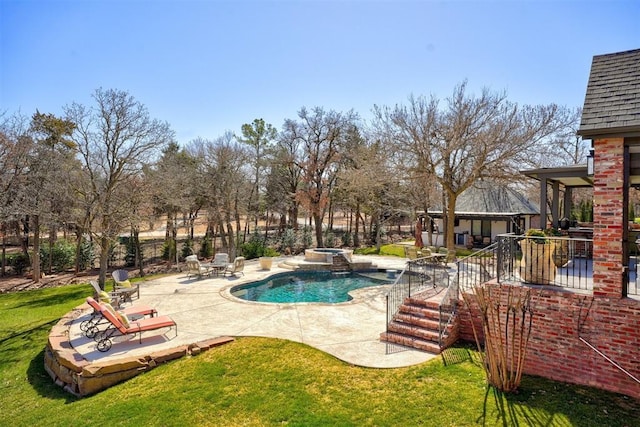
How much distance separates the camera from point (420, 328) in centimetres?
853

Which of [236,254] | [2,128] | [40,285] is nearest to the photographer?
[2,128]

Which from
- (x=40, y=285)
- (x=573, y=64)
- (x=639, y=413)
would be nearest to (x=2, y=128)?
(x=40, y=285)

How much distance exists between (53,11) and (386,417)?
44.2 ft

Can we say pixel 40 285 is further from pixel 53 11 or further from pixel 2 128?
pixel 53 11

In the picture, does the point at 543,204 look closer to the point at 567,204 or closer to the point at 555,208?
the point at 555,208

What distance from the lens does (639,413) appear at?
539 cm

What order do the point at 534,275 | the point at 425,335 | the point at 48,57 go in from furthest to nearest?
the point at 48,57 → the point at 425,335 → the point at 534,275

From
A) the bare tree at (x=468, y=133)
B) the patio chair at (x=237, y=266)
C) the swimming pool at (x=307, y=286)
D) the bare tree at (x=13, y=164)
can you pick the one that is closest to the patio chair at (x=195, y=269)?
the patio chair at (x=237, y=266)

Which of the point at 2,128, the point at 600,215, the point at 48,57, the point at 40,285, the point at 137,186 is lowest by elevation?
the point at 40,285

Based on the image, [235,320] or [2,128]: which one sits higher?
[2,128]

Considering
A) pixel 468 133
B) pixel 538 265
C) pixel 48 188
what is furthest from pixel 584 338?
pixel 48 188

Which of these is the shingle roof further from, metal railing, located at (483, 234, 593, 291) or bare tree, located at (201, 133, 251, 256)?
bare tree, located at (201, 133, 251, 256)

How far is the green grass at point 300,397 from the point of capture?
18.0 ft

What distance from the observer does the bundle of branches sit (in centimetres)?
595
